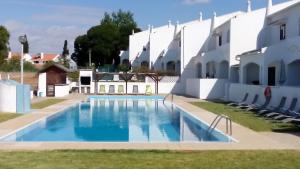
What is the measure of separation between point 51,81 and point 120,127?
19319 millimetres

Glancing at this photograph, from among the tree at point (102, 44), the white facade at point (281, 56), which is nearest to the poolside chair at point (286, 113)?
the white facade at point (281, 56)

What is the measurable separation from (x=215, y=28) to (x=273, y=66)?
13.4 meters

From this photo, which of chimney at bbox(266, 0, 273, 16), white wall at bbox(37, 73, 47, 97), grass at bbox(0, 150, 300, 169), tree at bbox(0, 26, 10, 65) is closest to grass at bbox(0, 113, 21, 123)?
grass at bbox(0, 150, 300, 169)

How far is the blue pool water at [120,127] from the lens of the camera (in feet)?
50.7

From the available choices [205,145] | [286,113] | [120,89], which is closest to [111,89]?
[120,89]

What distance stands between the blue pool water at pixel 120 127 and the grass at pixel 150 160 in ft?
9.81

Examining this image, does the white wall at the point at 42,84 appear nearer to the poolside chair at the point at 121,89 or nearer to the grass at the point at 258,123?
the poolside chair at the point at 121,89

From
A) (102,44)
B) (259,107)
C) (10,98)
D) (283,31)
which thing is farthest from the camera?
(102,44)

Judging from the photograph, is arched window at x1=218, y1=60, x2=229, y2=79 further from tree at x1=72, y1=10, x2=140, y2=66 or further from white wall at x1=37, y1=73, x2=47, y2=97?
tree at x1=72, y1=10, x2=140, y2=66

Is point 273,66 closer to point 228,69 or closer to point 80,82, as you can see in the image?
point 228,69

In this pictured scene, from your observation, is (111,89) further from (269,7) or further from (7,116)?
(7,116)

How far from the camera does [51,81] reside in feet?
124

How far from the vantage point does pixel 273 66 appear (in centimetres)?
2833

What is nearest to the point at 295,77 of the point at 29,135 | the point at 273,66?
the point at 273,66
